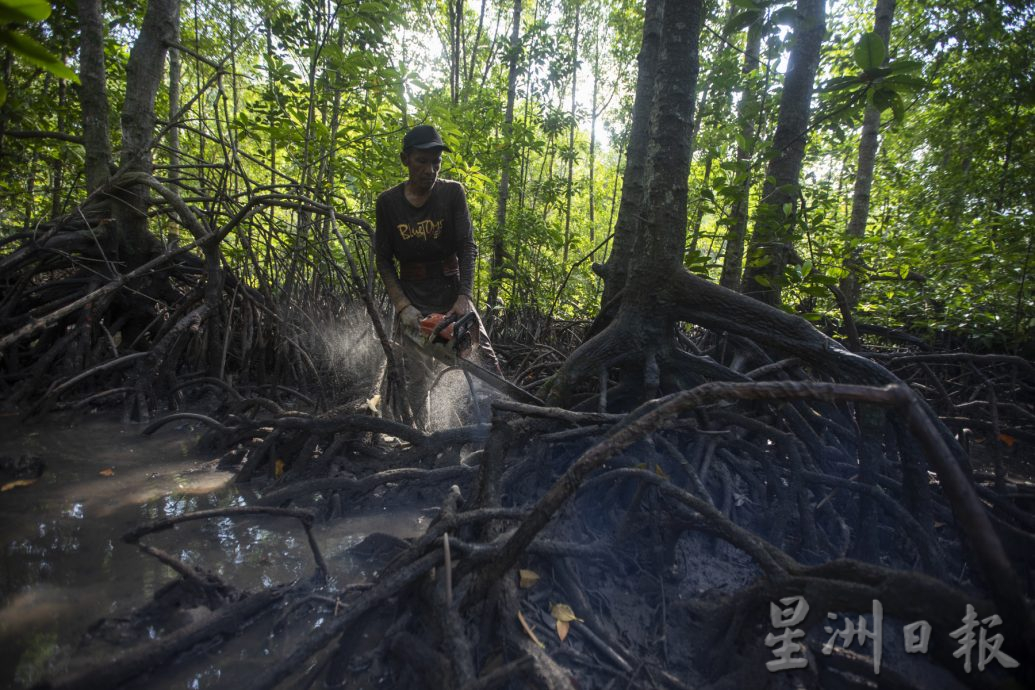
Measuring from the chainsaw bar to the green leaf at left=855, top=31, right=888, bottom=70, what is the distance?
7.14 feet

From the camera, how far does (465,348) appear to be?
3234 millimetres

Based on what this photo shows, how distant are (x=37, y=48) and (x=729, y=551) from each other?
2523 millimetres

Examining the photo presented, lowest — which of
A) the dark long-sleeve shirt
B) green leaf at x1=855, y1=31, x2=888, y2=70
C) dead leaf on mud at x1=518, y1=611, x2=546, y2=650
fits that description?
dead leaf on mud at x1=518, y1=611, x2=546, y2=650

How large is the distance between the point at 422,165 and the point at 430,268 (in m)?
0.80

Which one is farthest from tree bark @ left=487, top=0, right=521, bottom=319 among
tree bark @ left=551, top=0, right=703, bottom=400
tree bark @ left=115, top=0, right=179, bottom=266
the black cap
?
tree bark @ left=551, top=0, right=703, bottom=400

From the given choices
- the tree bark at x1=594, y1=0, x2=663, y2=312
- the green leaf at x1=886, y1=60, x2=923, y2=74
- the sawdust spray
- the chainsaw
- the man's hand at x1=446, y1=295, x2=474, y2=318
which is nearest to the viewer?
the green leaf at x1=886, y1=60, x2=923, y2=74

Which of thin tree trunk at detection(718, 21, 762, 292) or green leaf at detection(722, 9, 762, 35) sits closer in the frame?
green leaf at detection(722, 9, 762, 35)

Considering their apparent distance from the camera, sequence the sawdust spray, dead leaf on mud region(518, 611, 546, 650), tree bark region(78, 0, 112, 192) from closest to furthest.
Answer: dead leaf on mud region(518, 611, 546, 650) → tree bark region(78, 0, 112, 192) → the sawdust spray

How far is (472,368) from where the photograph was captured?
3.03 metres

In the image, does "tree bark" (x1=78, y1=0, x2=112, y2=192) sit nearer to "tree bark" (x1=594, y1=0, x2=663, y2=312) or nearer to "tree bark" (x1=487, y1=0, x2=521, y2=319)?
"tree bark" (x1=594, y1=0, x2=663, y2=312)

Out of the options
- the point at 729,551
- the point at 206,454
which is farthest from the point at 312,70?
the point at 729,551

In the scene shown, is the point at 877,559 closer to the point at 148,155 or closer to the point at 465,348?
the point at 465,348

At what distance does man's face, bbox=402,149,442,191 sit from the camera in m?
3.13

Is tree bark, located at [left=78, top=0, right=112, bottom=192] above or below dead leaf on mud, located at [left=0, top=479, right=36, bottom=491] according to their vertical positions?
above
